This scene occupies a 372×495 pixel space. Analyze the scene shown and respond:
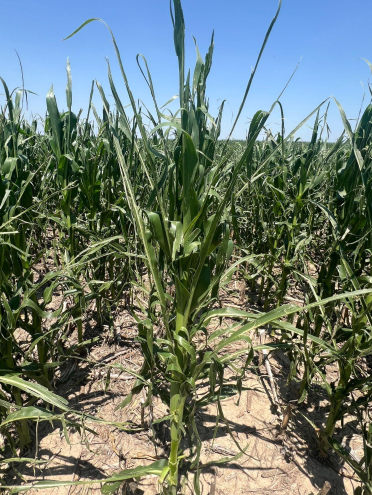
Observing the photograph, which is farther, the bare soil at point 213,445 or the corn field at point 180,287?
the bare soil at point 213,445

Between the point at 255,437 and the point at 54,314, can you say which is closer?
the point at 54,314

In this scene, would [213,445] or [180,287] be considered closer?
[180,287]

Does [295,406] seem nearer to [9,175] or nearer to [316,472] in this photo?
[316,472]

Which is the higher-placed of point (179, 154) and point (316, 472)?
point (179, 154)

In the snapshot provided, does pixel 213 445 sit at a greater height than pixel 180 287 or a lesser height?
→ lesser

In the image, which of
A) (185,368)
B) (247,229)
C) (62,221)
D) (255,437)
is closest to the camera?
(185,368)

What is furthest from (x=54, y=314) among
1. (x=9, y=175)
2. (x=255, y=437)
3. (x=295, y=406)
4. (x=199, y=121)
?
(x=295, y=406)

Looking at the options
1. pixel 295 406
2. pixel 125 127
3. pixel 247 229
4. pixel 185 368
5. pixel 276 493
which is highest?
pixel 125 127

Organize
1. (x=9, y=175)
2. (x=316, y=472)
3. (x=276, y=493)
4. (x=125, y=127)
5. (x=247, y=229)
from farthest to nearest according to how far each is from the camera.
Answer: (x=247, y=229) < (x=316, y=472) < (x=276, y=493) < (x=9, y=175) < (x=125, y=127)

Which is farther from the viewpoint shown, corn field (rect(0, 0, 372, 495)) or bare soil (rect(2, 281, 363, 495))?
bare soil (rect(2, 281, 363, 495))

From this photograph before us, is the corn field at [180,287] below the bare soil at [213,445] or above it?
above

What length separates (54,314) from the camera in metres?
1.57

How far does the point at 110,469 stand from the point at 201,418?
556 mm

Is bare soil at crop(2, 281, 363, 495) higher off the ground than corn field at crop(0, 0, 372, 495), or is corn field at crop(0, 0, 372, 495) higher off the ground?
corn field at crop(0, 0, 372, 495)
